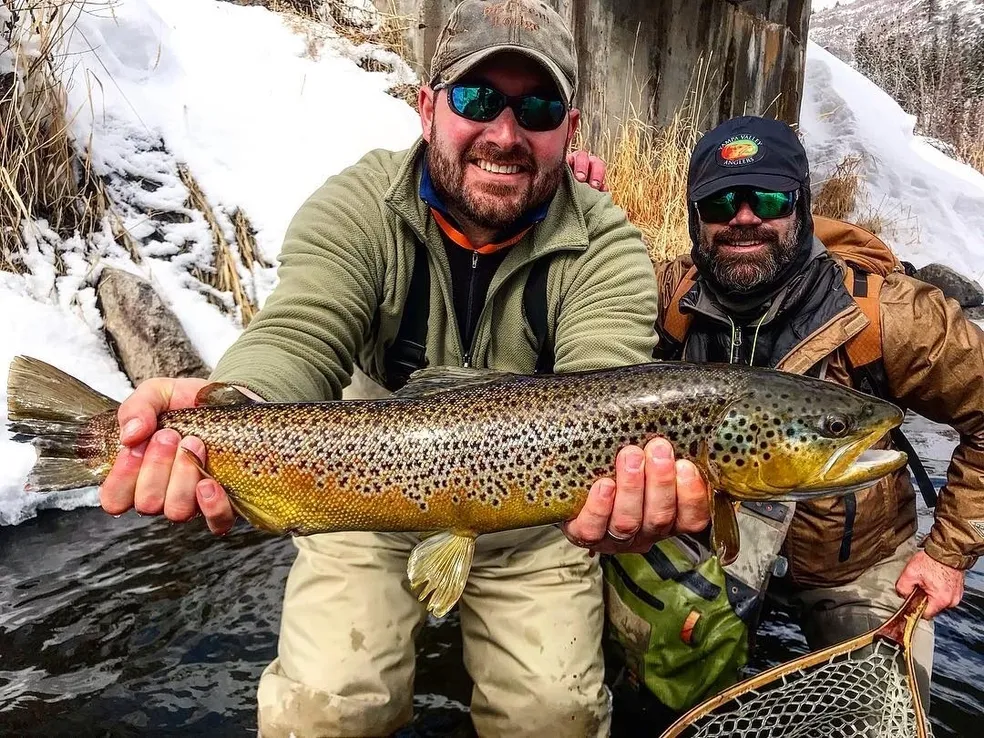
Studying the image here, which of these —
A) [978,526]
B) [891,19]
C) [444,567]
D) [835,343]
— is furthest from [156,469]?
[891,19]

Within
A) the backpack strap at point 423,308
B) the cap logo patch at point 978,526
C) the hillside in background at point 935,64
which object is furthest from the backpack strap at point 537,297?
the hillside in background at point 935,64

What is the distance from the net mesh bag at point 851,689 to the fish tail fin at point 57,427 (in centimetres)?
178

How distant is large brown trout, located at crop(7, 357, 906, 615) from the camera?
206cm

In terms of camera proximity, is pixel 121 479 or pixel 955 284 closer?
pixel 121 479

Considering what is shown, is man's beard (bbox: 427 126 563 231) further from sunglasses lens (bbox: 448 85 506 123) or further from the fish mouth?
the fish mouth

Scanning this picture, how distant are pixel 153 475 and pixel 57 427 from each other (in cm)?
31

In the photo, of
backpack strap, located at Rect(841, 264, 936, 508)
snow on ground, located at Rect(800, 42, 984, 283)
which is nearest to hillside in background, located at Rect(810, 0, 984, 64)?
snow on ground, located at Rect(800, 42, 984, 283)

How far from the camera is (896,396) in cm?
306

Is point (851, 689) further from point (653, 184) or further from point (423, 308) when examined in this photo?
point (653, 184)

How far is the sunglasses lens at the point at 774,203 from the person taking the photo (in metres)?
3.27

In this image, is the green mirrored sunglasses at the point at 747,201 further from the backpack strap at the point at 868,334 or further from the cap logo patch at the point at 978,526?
the cap logo patch at the point at 978,526

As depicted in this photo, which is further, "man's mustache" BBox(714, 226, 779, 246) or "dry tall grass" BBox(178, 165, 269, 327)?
"dry tall grass" BBox(178, 165, 269, 327)

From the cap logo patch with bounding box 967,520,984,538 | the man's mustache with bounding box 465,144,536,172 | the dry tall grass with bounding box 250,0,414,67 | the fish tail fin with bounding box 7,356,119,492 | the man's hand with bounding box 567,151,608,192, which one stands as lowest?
the cap logo patch with bounding box 967,520,984,538

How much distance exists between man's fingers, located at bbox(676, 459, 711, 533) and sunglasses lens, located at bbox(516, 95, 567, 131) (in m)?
1.37
